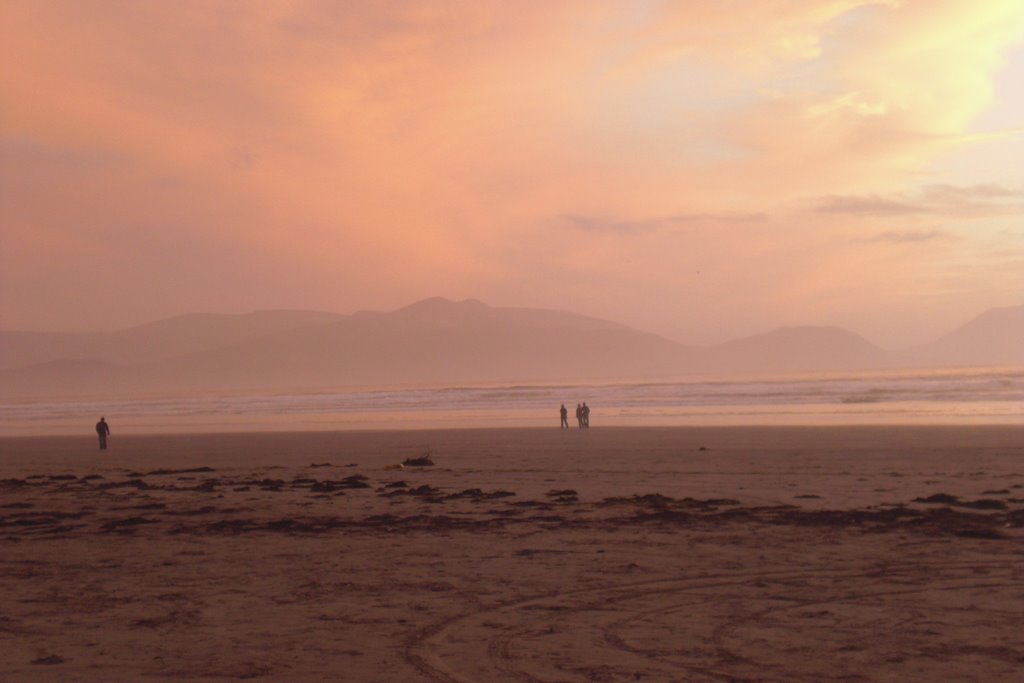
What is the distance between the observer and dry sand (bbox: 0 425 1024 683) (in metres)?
6.51

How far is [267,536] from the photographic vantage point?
474 inches

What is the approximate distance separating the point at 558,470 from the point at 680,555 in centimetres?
1004

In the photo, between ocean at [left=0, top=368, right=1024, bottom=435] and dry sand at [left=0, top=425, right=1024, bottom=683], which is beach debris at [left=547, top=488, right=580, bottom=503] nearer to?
dry sand at [left=0, top=425, right=1024, bottom=683]

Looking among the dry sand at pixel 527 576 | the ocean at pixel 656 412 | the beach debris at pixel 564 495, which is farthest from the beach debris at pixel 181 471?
the ocean at pixel 656 412

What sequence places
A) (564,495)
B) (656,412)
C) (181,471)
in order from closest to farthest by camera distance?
(564,495), (181,471), (656,412)

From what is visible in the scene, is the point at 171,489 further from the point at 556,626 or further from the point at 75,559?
the point at 556,626

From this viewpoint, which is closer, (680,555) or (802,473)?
(680,555)

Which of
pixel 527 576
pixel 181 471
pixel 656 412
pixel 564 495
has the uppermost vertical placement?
pixel 656 412

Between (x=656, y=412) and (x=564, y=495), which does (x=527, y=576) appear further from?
(x=656, y=412)

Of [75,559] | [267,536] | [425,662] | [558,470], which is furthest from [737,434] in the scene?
[425,662]

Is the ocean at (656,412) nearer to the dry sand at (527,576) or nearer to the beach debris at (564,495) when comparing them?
the dry sand at (527,576)

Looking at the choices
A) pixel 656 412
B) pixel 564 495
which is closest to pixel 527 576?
pixel 564 495

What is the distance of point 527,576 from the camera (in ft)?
30.4

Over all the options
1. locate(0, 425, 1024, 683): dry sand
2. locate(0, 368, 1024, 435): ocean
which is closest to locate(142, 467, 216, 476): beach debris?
locate(0, 425, 1024, 683): dry sand
